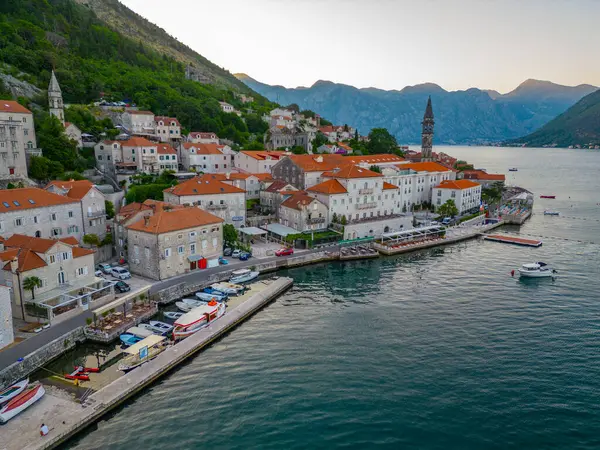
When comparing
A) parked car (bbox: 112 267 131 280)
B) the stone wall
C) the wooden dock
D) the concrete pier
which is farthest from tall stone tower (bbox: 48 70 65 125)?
the wooden dock

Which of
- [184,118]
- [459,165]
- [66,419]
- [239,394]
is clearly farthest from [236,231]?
[459,165]

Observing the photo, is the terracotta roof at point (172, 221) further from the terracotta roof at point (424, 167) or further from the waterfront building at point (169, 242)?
the terracotta roof at point (424, 167)

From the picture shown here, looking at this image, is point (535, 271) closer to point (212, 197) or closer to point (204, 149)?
point (212, 197)

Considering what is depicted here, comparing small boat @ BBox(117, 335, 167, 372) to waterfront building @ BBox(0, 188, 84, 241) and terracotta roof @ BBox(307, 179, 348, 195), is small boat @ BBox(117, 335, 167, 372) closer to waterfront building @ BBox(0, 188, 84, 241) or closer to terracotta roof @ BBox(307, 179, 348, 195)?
waterfront building @ BBox(0, 188, 84, 241)

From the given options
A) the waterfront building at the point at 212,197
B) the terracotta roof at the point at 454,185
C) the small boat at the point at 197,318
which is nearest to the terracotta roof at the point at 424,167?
the terracotta roof at the point at 454,185

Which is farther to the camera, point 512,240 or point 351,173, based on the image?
point 512,240

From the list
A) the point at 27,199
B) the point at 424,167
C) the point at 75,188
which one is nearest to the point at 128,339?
the point at 27,199
